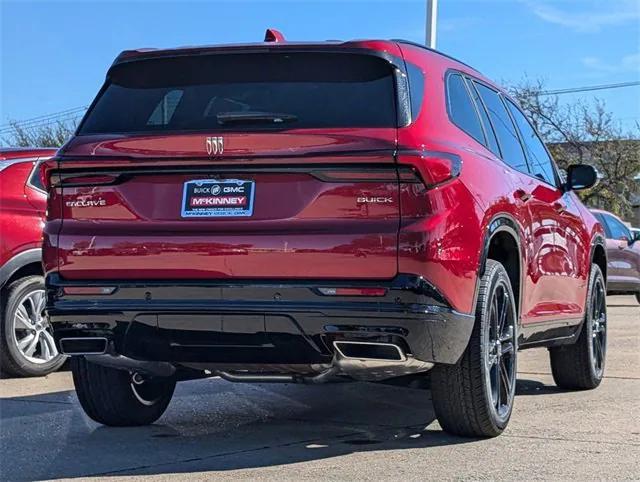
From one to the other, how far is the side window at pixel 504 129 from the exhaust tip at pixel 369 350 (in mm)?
1789

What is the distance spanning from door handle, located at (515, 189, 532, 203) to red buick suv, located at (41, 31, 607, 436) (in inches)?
13.4

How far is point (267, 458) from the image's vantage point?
4820mm

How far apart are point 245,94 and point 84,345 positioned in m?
1.38

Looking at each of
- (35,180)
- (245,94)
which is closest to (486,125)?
(245,94)

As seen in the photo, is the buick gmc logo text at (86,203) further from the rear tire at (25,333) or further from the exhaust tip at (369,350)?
the rear tire at (25,333)

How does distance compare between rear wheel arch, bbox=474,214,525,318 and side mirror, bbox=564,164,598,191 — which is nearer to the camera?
rear wheel arch, bbox=474,214,525,318

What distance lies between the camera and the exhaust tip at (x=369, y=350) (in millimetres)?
4410

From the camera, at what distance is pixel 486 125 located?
5.74m

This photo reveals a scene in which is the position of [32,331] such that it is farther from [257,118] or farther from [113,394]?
[257,118]

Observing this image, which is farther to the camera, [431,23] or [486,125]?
[431,23]

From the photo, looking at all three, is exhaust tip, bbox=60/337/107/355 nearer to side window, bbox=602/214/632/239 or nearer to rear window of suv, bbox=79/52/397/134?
rear window of suv, bbox=79/52/397/134

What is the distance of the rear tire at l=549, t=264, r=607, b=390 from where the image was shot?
695 centimetres

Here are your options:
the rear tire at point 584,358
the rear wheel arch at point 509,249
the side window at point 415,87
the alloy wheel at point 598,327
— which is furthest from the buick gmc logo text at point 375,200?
the alloy wheel at point 598,327

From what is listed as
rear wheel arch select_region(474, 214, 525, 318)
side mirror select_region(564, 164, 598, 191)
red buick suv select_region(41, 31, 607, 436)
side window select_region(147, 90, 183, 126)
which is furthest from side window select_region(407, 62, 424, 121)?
side mirror select_region(564, 164, 598, 191)
